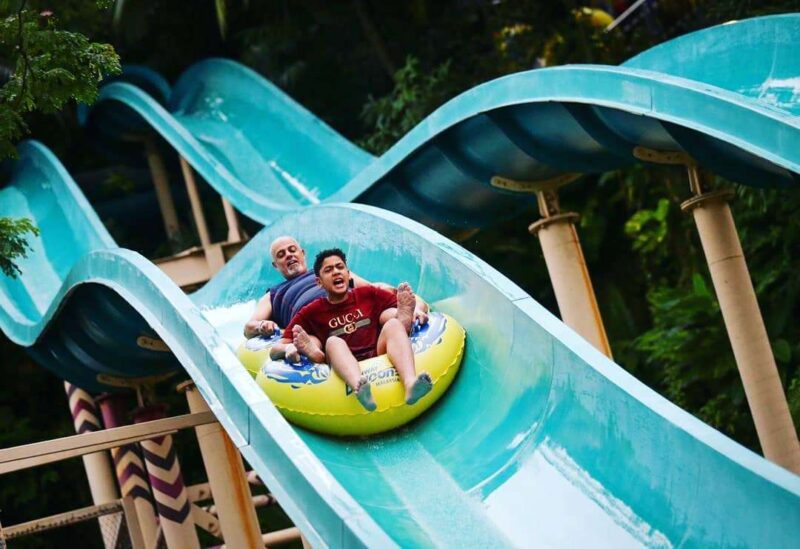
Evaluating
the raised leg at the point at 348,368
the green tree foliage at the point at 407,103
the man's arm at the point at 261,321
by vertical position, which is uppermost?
the green tree foliage at the point at 407,103

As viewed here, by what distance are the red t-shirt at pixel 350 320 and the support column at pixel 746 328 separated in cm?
233

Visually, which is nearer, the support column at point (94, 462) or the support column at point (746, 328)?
the support column at point (746, 328)

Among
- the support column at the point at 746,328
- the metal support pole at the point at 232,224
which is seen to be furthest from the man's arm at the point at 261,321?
the metal support pole at the point at 232,224

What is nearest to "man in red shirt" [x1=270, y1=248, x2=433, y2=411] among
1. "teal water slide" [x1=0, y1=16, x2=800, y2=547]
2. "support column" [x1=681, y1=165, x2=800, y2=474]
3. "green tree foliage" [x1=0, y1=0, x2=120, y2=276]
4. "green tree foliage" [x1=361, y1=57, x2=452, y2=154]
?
"teal water slide" [x1=0, y1=16, x2=800, y2=547]

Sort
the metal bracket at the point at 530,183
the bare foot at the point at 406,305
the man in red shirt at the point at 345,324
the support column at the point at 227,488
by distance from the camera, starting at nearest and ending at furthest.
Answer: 1. the man in red shirt at the point at 345,324
2. the bare foot at the point at 406,305
3. the support column at the point at 227,488
4. the metal bracket at the point at 530,183

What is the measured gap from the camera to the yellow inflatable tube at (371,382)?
573 centimetres

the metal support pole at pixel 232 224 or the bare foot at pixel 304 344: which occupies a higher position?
the metal support pole at pixel 232 224

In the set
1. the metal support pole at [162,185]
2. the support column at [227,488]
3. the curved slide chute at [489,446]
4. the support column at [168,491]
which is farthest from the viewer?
the metal support pole at [162,185]

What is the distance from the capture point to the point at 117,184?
15.3m

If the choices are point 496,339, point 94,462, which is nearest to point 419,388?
point 496,339

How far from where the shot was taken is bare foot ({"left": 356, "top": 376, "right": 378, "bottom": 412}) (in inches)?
223

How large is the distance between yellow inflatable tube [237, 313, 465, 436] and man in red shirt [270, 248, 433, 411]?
7cm

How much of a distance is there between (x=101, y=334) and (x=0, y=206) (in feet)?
14.5

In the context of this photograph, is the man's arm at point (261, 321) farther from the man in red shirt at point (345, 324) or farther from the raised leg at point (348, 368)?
the raised leg at point (348, 368)
